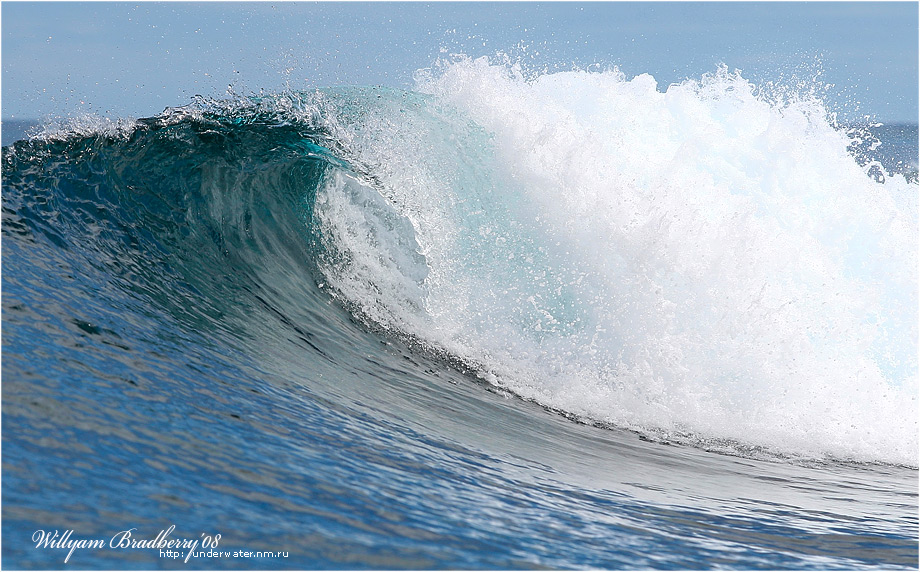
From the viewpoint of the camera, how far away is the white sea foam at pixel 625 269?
676 centimetres

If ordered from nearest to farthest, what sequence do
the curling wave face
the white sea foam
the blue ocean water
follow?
the blue ocean water, the curling wave face, the white sea foam

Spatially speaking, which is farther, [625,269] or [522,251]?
[522,251]

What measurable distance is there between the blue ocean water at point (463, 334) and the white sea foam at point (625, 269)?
1.4 inches

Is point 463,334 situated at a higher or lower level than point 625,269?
lower

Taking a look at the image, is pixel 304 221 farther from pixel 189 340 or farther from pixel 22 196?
pixel 189 340

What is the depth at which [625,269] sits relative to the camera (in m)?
7.33

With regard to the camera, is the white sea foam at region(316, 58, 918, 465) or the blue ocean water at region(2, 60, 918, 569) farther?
the white sea foam at region(316, 58, 918, 465)

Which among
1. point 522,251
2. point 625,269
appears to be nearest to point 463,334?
point 522,251

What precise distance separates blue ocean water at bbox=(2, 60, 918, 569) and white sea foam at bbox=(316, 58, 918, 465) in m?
0.04

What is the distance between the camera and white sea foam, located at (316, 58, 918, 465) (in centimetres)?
676

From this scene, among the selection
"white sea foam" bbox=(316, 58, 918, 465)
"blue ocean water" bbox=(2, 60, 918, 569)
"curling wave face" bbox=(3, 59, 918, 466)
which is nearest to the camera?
"blue ocean water" bbox=(2, 60, 918, 569)

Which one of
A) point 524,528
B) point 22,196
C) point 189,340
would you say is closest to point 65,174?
point 22,196

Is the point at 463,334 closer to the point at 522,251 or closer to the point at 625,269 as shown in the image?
the point at 522,251

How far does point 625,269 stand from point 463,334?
1.68 meters
